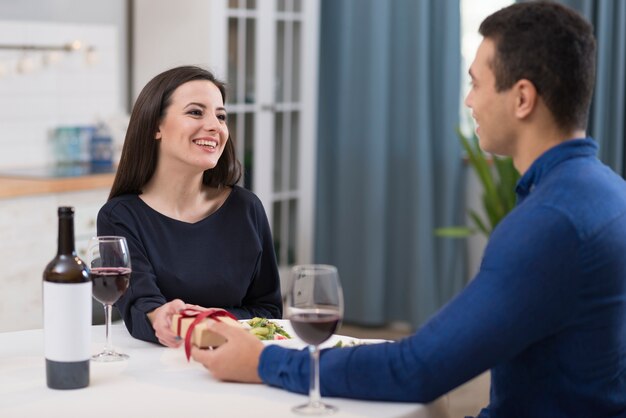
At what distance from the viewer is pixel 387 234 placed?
534 cm

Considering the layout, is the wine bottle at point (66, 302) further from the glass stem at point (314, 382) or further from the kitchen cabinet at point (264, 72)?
the kitchen cabinet at point (264, 72)

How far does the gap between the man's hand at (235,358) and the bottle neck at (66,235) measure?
30 centimetres

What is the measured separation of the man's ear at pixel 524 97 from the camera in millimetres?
1650

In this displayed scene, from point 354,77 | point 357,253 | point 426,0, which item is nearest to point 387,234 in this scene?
point 357,253

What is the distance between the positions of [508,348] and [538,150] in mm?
351

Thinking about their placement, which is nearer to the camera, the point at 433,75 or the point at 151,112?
the point at 151,112

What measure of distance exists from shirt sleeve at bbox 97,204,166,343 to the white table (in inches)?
7.1

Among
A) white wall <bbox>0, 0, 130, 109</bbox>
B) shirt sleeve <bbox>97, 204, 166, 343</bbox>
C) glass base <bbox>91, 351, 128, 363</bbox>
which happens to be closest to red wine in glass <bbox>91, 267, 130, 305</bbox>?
glass base <bbox>91, 351, 128, 363</bbox>

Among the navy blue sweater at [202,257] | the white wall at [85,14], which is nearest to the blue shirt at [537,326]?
the navy blue sweater at [202,257]

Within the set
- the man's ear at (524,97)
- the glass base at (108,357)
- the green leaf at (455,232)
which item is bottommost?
the green leaf at (455,232)

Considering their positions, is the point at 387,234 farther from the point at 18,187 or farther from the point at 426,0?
the point at 18,187

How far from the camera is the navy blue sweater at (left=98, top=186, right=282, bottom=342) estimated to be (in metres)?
2.25

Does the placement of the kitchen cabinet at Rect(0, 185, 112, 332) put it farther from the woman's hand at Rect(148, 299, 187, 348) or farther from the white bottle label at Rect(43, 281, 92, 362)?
the white bottle label at Rect(43, 281, 92, 362)

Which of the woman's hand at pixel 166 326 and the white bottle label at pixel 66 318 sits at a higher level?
the white bottle label at pixel 66 318
